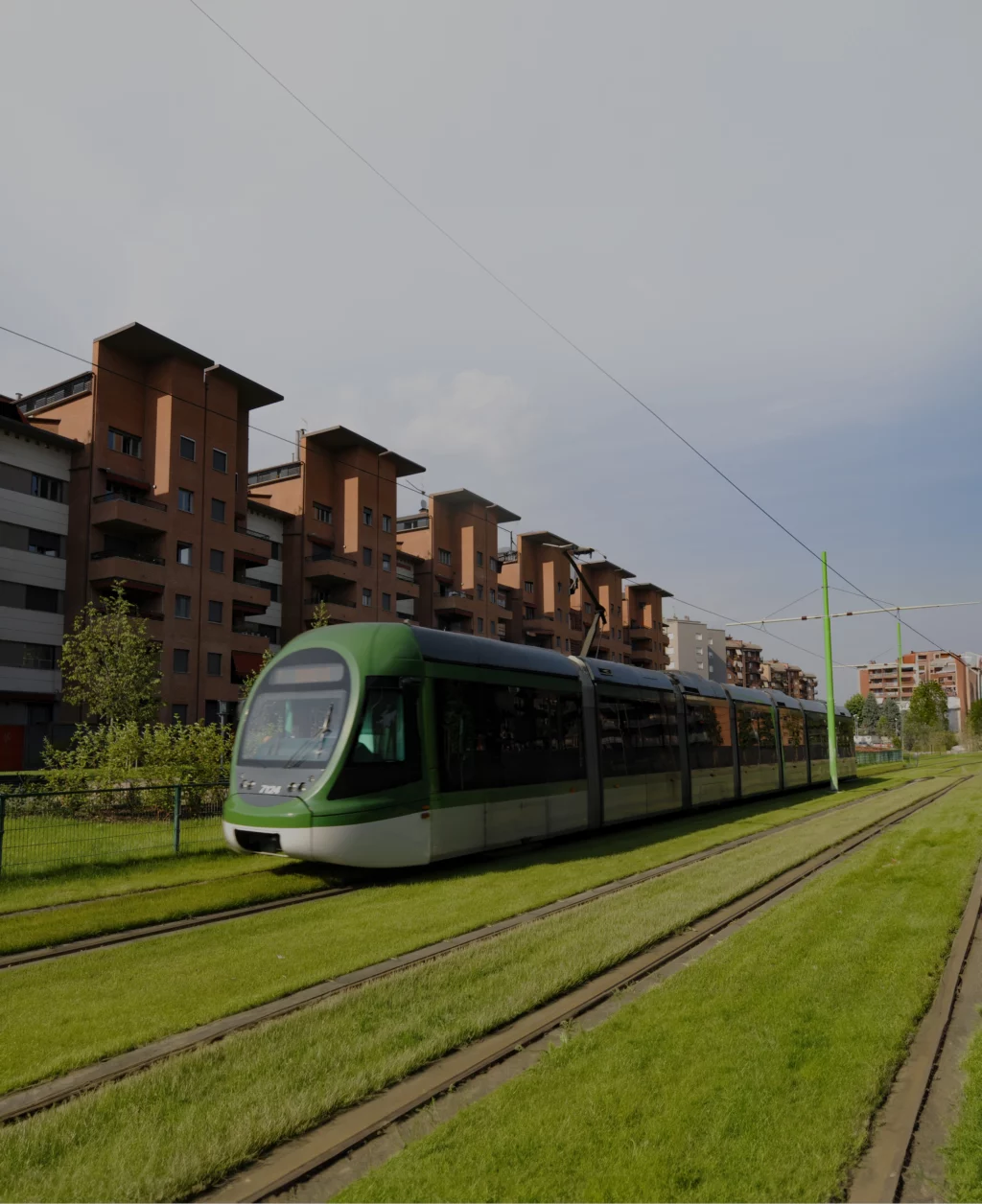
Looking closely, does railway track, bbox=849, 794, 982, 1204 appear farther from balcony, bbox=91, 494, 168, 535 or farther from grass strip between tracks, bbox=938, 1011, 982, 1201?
balcony, bbox=91, 494, 168, 535

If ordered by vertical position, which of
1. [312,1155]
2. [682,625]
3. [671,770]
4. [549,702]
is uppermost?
[682,625]

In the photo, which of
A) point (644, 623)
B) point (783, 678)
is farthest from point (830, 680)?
point (783, 678)

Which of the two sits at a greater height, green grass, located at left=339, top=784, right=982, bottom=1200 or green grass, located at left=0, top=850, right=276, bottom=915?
green grass, located at left=0, top=850, right=276, bottom=915

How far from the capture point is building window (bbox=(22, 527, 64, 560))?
135 feet

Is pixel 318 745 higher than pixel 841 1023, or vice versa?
pixel 318 745

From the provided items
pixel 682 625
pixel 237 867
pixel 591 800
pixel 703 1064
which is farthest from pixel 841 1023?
pixel 682 625

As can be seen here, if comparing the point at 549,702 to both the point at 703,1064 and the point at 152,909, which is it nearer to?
the point at 152,909

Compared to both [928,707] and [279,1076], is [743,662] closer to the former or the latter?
[928,707]

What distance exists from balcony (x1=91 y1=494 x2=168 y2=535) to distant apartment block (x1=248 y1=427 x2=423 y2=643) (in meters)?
9.81

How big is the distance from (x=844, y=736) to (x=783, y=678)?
141854mm

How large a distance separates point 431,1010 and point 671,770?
14.5 metres

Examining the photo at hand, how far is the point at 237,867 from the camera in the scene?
1298 centimetres

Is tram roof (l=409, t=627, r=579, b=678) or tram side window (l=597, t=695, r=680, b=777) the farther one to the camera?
tram side window (l=597, t=695, r=680, b=777)

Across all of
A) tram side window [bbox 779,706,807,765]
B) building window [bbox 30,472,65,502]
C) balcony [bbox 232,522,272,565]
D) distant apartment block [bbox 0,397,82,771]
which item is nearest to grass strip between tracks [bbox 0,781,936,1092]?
tram side window [bbox 779,706,807,765]
